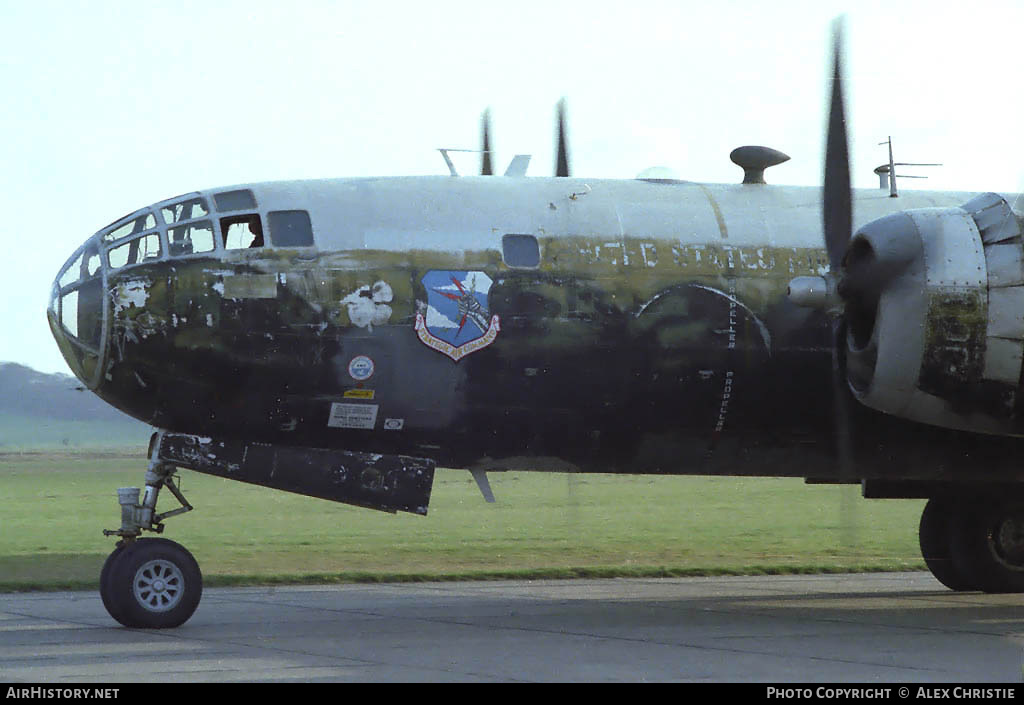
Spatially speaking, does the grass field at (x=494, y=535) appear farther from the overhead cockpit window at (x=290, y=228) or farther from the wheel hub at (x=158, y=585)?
the overhead cockpit window at (x=290, y=228)

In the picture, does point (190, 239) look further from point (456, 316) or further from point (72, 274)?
point (456, 316)

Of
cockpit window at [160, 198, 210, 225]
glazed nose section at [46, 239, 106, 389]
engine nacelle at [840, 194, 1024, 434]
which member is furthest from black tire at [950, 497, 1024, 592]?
glazed nose section at [46, 239, 106, 389]

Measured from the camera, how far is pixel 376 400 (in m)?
16.5

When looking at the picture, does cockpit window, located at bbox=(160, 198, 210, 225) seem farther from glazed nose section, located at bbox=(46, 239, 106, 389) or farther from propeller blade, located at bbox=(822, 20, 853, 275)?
propeller blade, located at bbox=(822, 20, 853, 275)

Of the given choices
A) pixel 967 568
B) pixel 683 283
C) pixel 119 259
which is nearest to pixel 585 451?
pixel 683 283

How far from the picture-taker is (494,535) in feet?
107

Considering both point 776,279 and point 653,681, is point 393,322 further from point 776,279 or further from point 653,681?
point 653,681

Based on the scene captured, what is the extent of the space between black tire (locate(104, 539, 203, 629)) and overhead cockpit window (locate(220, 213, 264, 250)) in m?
3.54

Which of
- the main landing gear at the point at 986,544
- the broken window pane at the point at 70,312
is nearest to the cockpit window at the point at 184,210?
the broken window pane at the point at 70,312

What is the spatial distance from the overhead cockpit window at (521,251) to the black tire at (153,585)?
5099mm

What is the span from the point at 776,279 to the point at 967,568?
6.94 metres

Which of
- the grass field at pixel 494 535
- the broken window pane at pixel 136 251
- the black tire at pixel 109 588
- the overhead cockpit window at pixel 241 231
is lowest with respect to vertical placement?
the grass field at pixel 494 535

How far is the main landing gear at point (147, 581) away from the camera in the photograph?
15.9 metres

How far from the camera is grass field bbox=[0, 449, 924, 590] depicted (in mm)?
25281
